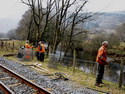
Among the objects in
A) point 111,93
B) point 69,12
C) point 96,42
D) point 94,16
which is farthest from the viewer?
point 96,42

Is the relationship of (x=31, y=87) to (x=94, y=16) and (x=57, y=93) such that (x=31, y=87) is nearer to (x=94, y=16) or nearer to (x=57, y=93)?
(x=57, y=93)

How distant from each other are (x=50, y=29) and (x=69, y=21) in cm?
676

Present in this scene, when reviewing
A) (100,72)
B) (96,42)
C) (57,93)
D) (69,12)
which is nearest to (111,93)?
(100,72)

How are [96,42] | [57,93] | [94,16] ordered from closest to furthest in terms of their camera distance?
1. [57,93]
2. [94,16]
3. [96,42]

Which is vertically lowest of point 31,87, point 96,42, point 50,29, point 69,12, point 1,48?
point 31,87

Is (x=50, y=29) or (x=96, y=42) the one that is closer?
(x=50, y=29)

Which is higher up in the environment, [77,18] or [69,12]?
[69,12]

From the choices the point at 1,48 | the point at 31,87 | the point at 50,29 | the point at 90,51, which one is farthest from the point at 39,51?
the point at 90,51

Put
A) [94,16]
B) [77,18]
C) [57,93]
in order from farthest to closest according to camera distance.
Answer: [77,18] < [94,16] < [57,93]

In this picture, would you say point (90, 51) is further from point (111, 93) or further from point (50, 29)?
point (111, 93)

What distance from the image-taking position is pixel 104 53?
5539 millimetres

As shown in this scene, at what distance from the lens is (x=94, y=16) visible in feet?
44.5

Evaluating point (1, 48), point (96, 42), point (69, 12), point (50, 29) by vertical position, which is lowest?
point (1, 48)

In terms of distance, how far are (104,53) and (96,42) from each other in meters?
21.3
